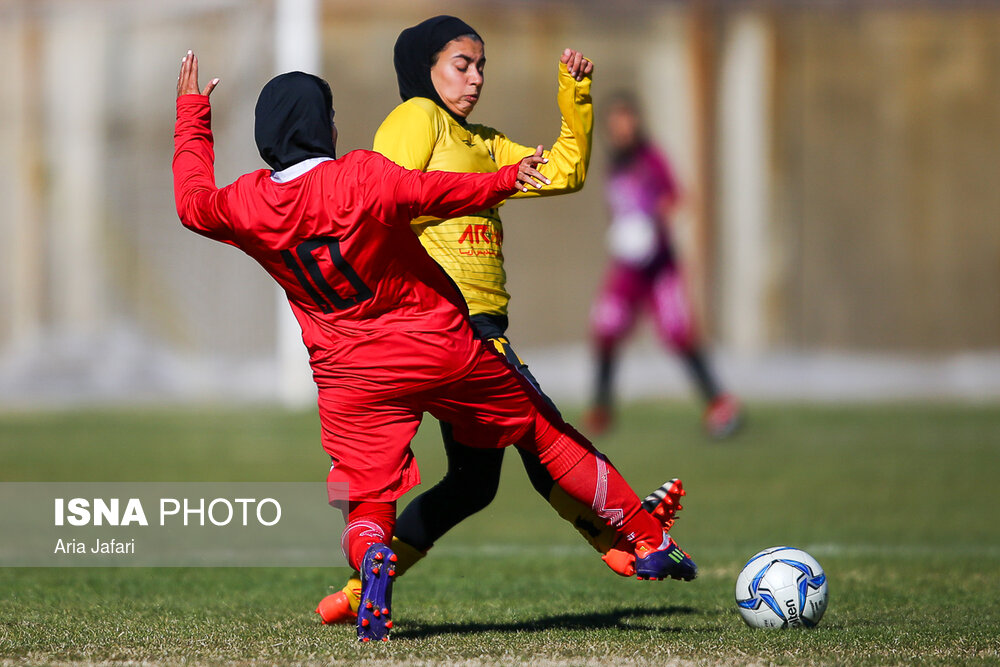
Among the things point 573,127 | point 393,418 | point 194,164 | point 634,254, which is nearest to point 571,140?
point 573,127

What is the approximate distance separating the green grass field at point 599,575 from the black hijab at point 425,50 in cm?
174

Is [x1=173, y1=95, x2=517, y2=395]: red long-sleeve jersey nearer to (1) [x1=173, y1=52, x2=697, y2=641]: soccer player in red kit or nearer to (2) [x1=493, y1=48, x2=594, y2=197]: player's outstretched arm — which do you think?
(1) [x1=173, y1=52, x2=697, y2=641]: soccer player in red kit

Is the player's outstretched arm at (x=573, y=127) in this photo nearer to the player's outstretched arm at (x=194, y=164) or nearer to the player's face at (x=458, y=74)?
the player's face at (x=458, y=74)

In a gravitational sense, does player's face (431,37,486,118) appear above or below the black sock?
above

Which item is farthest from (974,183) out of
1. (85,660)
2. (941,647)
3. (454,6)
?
(85,660)

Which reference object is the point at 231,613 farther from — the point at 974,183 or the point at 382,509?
the point at 974,183

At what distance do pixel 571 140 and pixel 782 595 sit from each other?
1566mm

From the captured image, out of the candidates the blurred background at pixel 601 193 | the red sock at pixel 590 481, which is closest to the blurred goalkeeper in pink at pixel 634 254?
the blurred background at pixel 601 193

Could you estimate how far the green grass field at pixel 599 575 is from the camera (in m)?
3.88

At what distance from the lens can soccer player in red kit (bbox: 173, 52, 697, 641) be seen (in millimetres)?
3773

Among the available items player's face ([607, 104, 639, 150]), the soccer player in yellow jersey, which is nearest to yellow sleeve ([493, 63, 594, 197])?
the soccer player in yellow jersey

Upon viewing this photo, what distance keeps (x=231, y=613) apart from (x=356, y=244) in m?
1.52

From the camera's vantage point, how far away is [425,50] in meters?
4.47

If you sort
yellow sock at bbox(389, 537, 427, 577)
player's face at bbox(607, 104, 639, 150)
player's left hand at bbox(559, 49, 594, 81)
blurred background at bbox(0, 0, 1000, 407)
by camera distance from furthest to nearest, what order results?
blurred background at bbox(0, 0, 1000, 407), player's face at bbox(607, 104, 639, 150), yellow sock at bbox(389, 537, 427, 577), player's left hand at bbox(559, 49, 594, 81)
